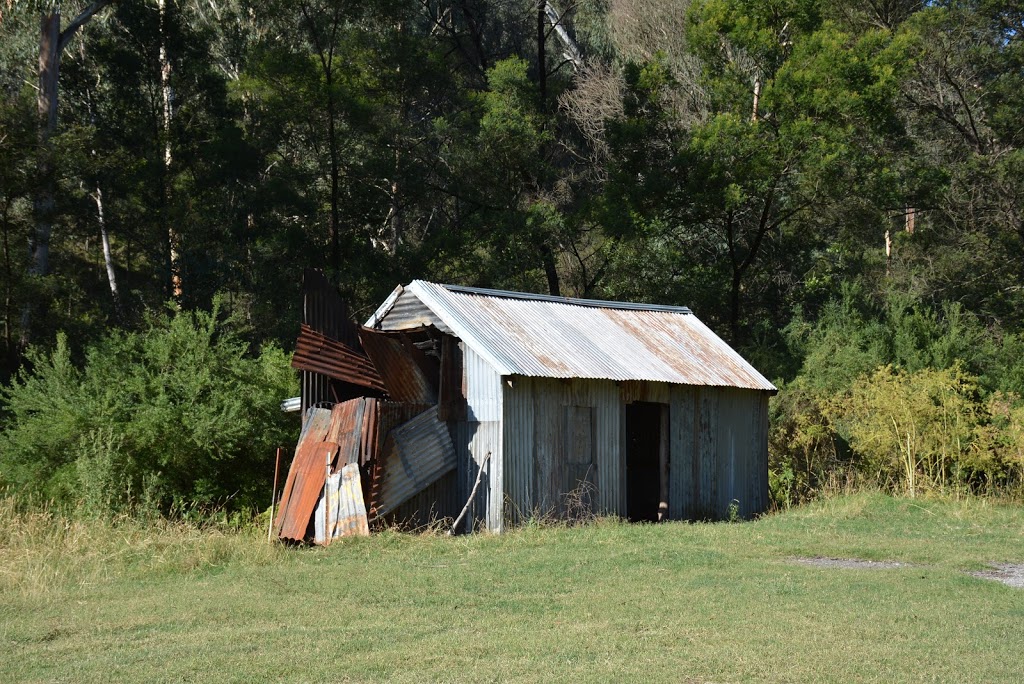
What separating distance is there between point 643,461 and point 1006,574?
9755 mm

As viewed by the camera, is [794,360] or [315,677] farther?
[794,360]

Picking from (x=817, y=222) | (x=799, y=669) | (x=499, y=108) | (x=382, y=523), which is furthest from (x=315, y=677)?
(x=817, y=222)

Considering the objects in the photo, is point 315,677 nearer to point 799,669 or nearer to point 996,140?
point 799,669

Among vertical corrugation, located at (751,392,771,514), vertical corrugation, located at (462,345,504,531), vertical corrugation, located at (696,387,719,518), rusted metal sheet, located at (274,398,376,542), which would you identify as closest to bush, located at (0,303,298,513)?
rusted metal sheet, located at (274,398,376,542)

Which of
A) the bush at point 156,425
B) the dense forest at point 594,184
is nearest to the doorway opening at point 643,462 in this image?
the dense forest at point 594,184

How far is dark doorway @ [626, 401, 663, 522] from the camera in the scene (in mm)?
21109

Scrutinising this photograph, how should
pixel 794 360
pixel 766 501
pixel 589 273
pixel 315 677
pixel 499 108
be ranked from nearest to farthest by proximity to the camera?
pixel 315 677 → pixel 766 501 → pixel 794 360 → pixel 499 108 → pixel 589 273

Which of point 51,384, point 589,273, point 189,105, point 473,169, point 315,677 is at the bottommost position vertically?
point 315,677

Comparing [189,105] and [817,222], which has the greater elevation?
[189,105]

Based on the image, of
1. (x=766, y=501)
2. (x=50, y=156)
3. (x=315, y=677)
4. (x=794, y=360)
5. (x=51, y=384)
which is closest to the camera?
(x=315, y=677)

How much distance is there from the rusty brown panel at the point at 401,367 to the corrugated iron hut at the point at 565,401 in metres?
0.02

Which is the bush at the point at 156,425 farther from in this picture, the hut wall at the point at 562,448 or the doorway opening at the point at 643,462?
the doorway opening at the point at 643,462

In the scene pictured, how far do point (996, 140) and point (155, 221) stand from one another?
23.0 meters

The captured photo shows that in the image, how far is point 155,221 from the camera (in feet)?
101
